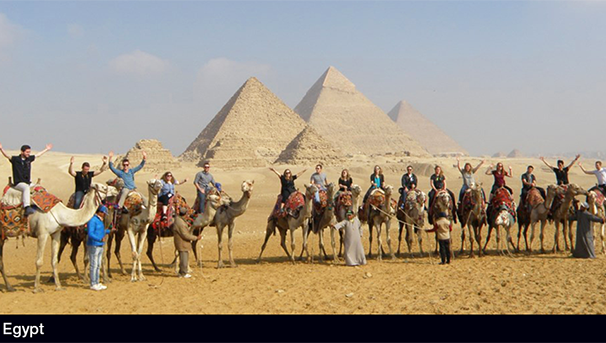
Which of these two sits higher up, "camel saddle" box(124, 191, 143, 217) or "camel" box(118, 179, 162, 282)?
"camel saddle" box(124, 191, 143, 217)

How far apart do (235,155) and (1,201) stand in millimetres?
75382

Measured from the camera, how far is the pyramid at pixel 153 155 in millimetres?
66694

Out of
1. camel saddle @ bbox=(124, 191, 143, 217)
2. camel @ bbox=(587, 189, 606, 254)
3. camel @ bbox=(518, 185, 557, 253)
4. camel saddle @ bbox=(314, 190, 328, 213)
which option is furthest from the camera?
camel saddle @ bbox=(314, 190, 328, 213)

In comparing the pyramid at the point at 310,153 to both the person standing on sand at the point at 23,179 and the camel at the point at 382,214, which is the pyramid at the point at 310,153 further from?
the person standing on sand at the point at 23,179

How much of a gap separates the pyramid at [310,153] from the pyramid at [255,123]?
26407 mm

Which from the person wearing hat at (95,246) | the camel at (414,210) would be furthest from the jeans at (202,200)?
the camel at (414,210)

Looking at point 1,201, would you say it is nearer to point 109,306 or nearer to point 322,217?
point 109,306

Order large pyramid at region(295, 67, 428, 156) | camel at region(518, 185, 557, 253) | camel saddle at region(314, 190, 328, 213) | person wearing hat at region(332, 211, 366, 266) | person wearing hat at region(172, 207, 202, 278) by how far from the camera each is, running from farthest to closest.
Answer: large pyramid at region(295, 67, 428, 156), camel saddle at region(314, 190, 328, 213), camel at region(518, 185, 557, 253), person wearing hat at region(332, 211, 366, 266), person wearing hat at region(172, 207, 202, 278)

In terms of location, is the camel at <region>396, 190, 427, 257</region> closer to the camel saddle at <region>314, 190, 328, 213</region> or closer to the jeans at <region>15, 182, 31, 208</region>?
the camel saddle at <region>314, 190, 328, 213</region>

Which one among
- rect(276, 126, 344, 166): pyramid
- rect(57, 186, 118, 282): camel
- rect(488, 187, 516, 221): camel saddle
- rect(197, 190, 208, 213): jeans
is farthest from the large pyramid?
rect(57, 186, 118, 282): camel

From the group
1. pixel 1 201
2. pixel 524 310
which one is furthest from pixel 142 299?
pixel 524 310

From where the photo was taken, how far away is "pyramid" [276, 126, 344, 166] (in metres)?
82.4

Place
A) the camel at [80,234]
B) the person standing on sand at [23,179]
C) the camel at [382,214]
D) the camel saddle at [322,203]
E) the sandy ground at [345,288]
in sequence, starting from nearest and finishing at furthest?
the sandy ground at [345,288] < the person standing on sand at [23,179] < the camel at [80,234] < the camel at [382,214] < the camel saddle at [322,203]

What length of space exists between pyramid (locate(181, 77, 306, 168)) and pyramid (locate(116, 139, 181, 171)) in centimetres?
3671
